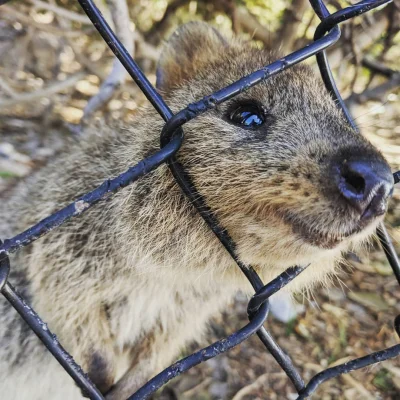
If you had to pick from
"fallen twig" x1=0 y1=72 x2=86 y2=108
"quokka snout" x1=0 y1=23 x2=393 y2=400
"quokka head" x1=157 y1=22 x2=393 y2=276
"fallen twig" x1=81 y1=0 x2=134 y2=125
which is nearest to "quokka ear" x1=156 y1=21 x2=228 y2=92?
"quokka snout" x1=0 y1=23 x2=393 y2=400

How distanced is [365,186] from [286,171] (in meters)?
0.29

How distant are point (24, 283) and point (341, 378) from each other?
2.24 meters

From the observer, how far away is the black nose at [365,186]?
5.12 ft

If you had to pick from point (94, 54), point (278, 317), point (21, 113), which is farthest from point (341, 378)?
point (94, 54)

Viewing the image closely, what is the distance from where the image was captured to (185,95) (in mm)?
2477

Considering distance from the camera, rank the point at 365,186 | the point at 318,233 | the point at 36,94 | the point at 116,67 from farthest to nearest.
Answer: the point at 36,94 → the point at 116,67 → the point at 318,233 → the point at 365,186

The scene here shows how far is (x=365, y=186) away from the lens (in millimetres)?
1562

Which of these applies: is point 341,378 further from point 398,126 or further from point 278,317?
point 398,126

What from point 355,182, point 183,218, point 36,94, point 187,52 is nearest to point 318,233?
point 355,182

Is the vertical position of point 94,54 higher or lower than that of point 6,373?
higher

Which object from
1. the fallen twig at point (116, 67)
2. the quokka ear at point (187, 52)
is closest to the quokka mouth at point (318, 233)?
the quokka ear at point (187, 52)

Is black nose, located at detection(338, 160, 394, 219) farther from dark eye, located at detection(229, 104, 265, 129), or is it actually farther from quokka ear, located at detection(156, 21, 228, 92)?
quokka ear, located at detection(156, 21, 228, 92)

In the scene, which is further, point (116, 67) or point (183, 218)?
point (116, 67)

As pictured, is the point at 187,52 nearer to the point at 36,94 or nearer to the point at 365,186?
the point at 365,186
